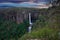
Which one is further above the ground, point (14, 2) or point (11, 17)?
point (14, 2)

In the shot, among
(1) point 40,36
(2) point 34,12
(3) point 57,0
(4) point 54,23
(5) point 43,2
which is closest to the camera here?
(1) point 40,36

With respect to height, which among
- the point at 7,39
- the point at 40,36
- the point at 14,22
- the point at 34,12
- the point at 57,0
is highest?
the point at 57,0

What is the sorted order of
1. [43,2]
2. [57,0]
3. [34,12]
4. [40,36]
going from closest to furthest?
1. [40,36]
2. [57,0]
3. [43,2]
4. [34,12]

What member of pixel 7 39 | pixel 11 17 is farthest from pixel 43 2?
pixel 7 39

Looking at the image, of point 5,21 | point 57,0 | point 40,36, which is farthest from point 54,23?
point 5,21

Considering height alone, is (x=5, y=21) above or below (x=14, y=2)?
below

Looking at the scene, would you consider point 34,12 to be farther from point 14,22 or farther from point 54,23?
point 54,23

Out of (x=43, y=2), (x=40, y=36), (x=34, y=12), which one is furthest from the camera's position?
(x=34, y=12)

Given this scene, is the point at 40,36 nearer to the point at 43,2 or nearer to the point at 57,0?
the point at 57,0

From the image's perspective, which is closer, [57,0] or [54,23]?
[54,23]
